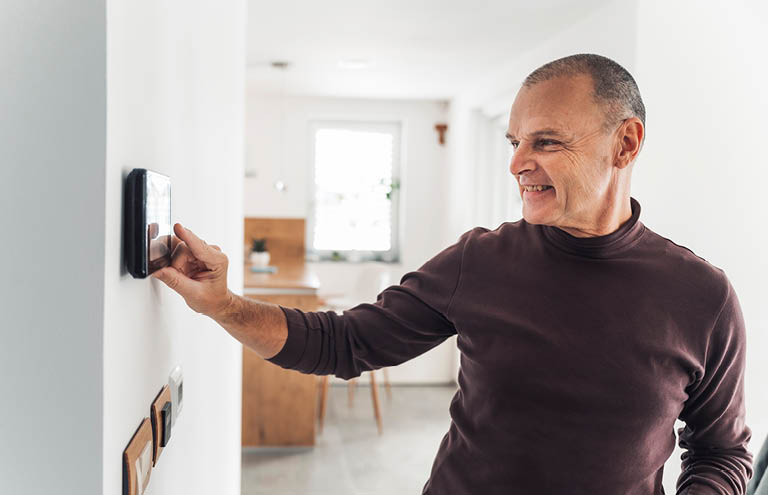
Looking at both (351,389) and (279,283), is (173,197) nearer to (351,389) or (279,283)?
(279,283)

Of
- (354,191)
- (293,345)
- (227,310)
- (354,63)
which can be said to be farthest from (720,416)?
(354,191)

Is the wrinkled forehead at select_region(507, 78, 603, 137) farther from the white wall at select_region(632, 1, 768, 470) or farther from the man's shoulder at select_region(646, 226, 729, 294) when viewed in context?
the white wall at select_region(632, 1, 768, 470)

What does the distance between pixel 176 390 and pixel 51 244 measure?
18.8 inches

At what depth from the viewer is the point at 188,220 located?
1127mm

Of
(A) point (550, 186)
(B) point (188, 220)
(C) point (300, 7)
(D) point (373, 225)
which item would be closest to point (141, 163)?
(B) point (188, 220)

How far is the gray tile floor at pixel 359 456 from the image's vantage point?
3645 mm

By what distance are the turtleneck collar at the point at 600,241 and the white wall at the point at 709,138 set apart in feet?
4.94

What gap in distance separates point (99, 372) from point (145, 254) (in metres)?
0.14

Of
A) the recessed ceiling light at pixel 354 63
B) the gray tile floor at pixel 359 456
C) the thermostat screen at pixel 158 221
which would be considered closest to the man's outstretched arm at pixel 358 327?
the thermostat screen at pixel 158 221

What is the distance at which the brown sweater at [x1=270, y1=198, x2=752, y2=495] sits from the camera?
1180 millimetres

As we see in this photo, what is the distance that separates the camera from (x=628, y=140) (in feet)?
4.03

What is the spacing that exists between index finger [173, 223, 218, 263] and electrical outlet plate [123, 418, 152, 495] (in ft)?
0.81

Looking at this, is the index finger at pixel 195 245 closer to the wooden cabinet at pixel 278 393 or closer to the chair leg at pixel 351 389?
the wooden cabinet at pixel 278 393

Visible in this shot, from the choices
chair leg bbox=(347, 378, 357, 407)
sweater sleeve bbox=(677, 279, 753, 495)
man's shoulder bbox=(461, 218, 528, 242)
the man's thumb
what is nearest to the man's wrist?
the man's thumb
